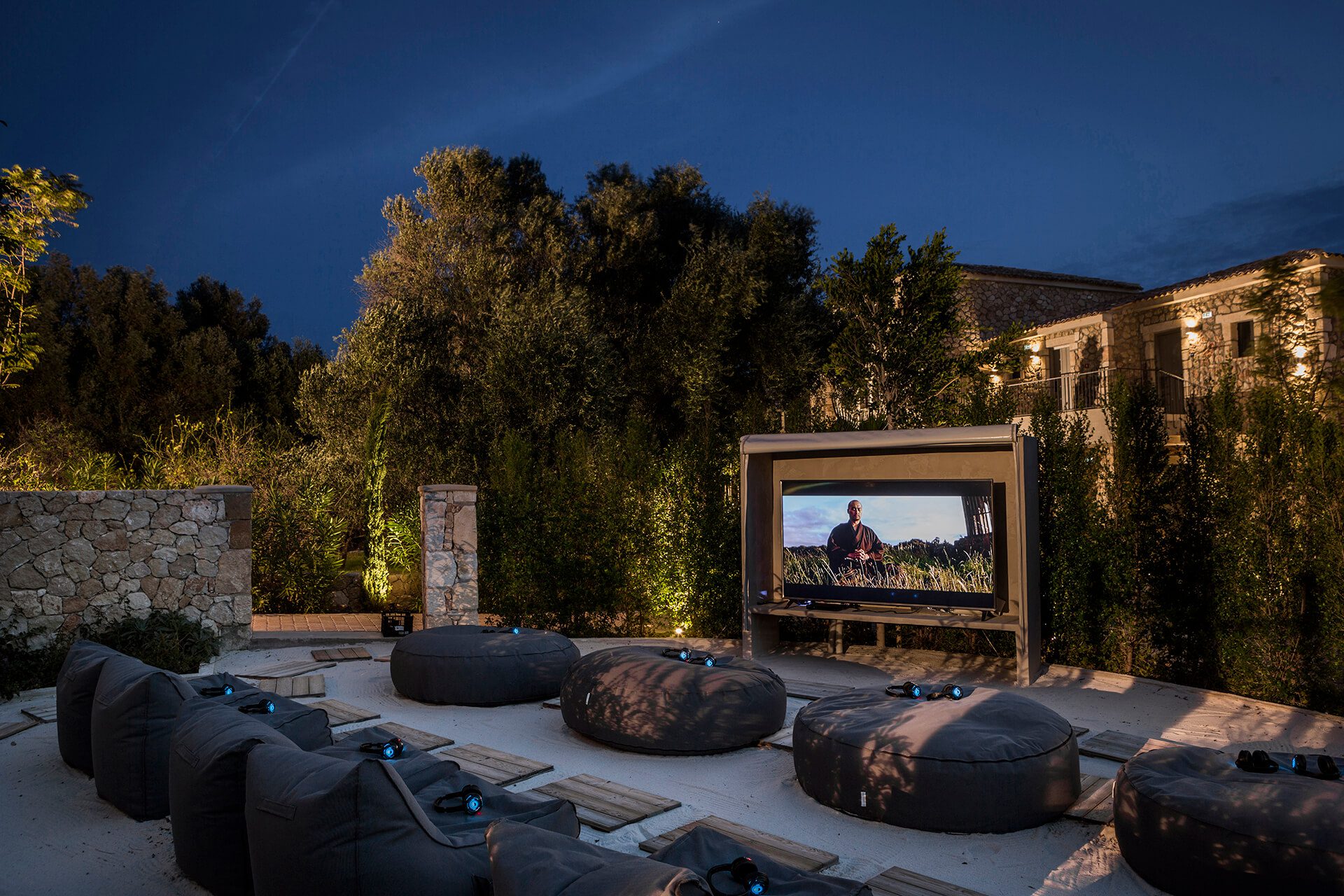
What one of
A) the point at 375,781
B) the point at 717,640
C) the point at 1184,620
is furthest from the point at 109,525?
the point at 1184,620

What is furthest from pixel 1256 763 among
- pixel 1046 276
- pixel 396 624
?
pixel 1046 276

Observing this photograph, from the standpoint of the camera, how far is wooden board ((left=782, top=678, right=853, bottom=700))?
663 centimetres

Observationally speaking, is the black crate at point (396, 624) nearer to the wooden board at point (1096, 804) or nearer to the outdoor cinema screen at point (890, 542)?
the outdoor cinema screen at point (890, 542)

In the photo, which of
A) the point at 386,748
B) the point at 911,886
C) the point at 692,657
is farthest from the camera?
the point at 692,657

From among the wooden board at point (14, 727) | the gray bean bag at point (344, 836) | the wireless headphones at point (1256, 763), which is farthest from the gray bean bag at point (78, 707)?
the wireless headphones at point (1256, 763)

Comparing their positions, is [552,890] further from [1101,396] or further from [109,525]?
[1101,396]

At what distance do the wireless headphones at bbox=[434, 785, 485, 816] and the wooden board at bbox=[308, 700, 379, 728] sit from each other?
2581mm

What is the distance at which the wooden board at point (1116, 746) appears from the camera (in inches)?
203

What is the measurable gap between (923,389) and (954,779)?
6.03 metres

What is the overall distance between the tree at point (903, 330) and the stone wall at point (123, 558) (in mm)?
6504

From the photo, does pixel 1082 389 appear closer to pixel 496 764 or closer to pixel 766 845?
pixel 496 764

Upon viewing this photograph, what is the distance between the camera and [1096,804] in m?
4.35

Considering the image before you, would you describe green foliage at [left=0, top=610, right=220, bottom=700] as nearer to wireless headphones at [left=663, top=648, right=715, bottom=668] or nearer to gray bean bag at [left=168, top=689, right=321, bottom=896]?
gray bean bag at [left=168, top=689, right=321, bottom=896]

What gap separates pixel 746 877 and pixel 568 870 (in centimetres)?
55
